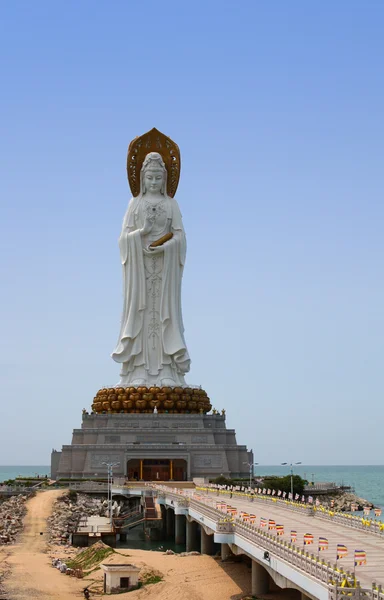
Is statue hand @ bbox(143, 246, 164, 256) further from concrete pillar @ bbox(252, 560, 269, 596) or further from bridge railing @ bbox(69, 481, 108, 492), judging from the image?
concrete pillar @ bbox(252, 560, 269, 596)

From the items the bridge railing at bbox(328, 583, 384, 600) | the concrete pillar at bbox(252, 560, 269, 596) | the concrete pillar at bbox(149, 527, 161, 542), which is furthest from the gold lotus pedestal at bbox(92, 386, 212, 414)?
the bridge railing at bbox(328, 583, 384, 600)

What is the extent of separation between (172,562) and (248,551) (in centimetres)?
736

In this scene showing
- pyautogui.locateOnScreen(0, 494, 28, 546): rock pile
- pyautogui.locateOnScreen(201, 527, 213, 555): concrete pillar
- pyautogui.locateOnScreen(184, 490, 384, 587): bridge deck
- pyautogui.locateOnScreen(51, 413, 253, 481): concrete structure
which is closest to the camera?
pyautogui.locateOnScreen(184, 490, 384, 587): bridge deck

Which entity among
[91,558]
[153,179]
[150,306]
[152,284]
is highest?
[153,179]

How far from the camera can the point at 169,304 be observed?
55.6m

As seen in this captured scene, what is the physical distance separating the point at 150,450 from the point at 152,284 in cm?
1147

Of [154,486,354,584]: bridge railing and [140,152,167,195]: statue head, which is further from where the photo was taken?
[140,152,167,195]: statue head

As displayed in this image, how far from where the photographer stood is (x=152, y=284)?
185 ft

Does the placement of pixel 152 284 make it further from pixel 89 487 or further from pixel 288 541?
pixel 288 541

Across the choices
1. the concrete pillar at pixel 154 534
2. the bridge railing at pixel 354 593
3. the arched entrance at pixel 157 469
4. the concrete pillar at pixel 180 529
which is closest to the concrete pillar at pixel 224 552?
the concrete pillar at pixel 180 529

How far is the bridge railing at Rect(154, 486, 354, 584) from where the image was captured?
15404mm

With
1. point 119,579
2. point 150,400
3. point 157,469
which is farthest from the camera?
point 150,400

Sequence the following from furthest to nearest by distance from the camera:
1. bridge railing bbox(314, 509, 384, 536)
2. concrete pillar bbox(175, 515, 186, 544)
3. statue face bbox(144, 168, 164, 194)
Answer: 1. statue face bbox(144, 168, 164, 194)
2. concrete pillar bbox(175, 515, 186, 544)
3. bridge railing bbox(314, 509, 384, 536)

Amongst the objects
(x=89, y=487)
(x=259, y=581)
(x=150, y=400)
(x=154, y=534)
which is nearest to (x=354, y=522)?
(x=259, y=581)
